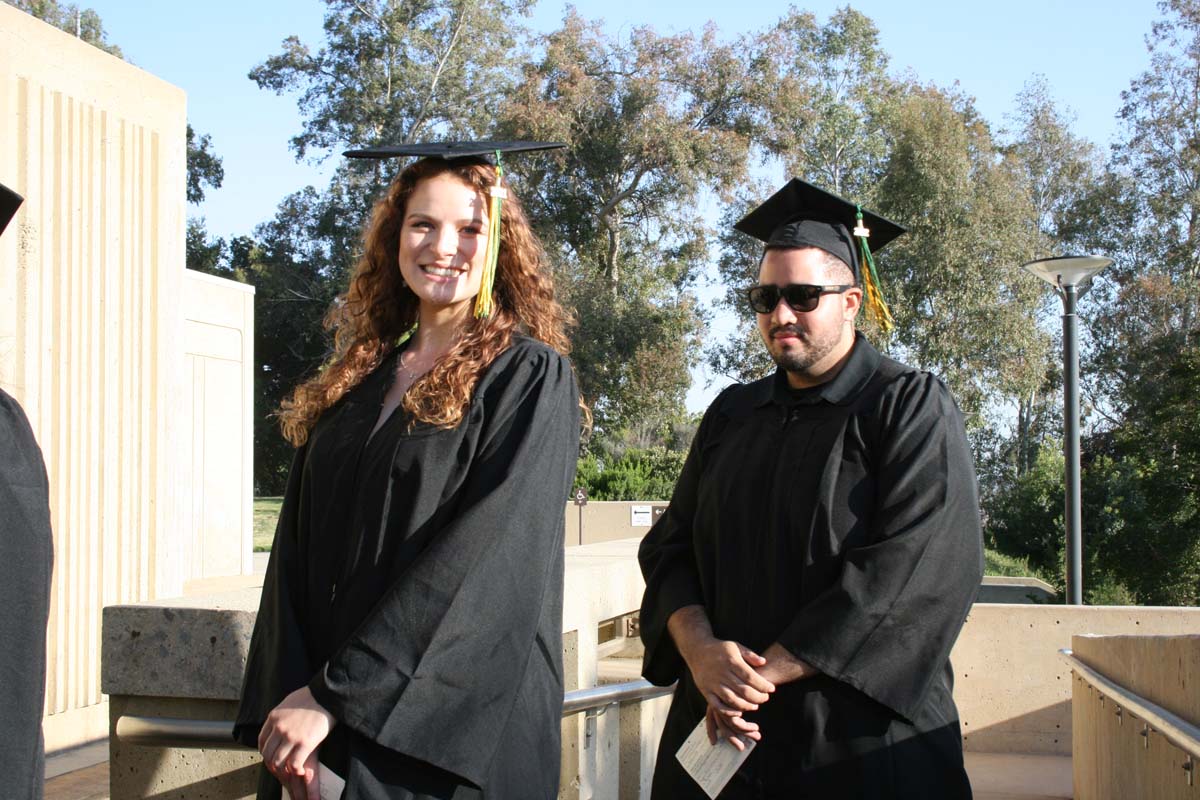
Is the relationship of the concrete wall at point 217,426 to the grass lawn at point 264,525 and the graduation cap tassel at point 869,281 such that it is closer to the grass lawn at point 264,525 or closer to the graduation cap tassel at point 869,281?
the graduation cap tassel at point 869,281

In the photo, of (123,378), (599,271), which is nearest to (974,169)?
(599,271)

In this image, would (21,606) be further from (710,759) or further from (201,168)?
(201,168)

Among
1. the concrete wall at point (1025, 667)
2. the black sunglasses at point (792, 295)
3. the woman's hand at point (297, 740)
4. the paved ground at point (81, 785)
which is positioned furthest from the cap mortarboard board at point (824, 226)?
the concrete wall at point (1025, 667)

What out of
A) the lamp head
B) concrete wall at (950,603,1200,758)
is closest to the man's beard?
concrete wall at (950,603,1200,758)

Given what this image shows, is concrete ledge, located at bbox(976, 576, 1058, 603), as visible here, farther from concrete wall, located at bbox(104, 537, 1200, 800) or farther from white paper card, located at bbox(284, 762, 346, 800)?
white paper card, located at bbox(284, 762, 346, 800)

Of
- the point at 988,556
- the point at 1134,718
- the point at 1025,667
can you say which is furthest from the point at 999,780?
the point at 988,556

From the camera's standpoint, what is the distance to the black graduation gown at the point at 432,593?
2270 mm

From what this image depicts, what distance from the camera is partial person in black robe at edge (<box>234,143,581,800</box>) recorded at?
7.47ft

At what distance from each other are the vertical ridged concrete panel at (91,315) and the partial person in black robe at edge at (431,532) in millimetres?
5202

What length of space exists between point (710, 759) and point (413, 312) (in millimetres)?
1229

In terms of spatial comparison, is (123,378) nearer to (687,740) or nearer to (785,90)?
(687,740)

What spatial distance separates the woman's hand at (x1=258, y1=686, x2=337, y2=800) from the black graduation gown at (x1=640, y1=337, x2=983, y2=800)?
0.93 m

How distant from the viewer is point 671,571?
10.2 ft

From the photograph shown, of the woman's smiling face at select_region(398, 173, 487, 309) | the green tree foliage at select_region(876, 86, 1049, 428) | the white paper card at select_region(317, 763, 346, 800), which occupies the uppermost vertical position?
the green tree foliage at select_region(876, 86, 1049, 428)
